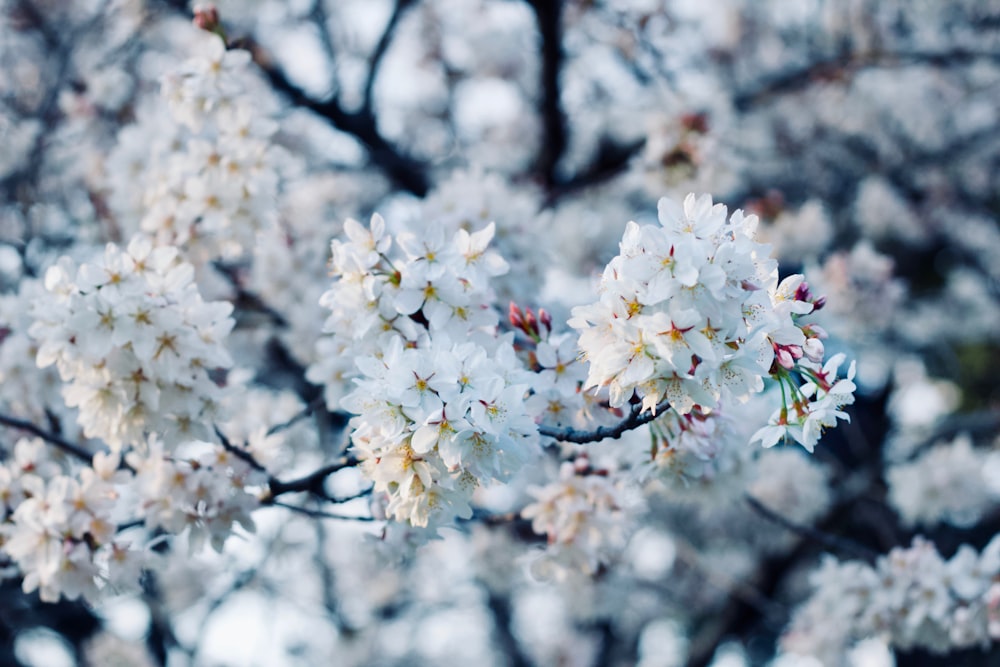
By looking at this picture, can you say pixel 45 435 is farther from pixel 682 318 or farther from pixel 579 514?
pixel 682 318

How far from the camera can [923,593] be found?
297cm

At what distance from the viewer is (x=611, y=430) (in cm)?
159

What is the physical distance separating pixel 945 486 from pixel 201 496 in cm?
379

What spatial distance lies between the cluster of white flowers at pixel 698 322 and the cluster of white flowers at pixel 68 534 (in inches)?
61.0

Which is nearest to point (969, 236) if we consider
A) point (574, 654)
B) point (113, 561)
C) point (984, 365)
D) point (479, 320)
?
point (984, 365)

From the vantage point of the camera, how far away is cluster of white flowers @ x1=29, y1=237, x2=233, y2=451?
196cm

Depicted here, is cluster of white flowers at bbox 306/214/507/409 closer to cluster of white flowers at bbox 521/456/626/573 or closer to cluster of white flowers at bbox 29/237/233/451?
cluster of white flowers at bbox 29/237/233/451

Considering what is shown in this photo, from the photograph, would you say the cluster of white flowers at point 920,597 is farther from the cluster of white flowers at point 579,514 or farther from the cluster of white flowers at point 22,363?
the cluster of white flowers at point 22,363

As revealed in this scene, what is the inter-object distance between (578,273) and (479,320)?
11.8ft

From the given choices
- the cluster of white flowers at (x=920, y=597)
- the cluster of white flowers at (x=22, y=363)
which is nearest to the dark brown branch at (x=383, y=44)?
the cluster of white flowers at (x=22, y=363)

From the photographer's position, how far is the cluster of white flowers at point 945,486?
4402 mm

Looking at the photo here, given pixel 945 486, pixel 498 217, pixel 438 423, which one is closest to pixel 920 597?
pixel 945 486

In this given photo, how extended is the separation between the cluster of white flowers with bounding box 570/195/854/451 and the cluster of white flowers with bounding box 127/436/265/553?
1221 millimetres

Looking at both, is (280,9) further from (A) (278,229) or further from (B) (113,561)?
(B) (113,561)
